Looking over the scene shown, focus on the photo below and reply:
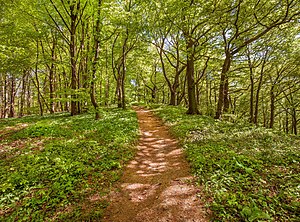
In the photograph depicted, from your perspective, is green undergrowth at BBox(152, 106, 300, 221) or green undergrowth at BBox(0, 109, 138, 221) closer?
green undergrowth at BBox(152, 106, 300, 221)

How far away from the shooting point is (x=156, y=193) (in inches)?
181

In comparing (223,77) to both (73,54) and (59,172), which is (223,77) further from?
(73,54)

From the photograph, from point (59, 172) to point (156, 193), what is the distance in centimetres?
334

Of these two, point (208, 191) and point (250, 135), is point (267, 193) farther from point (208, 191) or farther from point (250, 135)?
point (250, 135)

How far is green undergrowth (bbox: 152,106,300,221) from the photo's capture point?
3.59 m

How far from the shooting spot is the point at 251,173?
4.93m

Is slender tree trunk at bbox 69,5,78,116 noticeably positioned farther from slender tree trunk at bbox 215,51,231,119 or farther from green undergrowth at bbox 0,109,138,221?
slender tree trunk at bbox 215,51,231,119

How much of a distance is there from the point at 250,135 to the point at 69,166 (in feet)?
29.5

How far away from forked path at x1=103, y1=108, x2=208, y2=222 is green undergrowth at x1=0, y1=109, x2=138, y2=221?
46cm

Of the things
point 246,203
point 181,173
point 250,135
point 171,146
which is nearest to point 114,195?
point 181,173

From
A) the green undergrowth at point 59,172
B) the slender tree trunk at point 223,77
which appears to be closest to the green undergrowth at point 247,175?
the green undergrowth at point 59,172

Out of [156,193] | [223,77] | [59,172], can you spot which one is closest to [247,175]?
Answer: [156,193]

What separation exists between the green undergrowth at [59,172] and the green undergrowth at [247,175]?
2.94m

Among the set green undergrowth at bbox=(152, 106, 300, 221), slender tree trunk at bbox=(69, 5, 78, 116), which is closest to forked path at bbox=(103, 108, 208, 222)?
green undergrowth at bbox=(152, 106, 300, 221)
